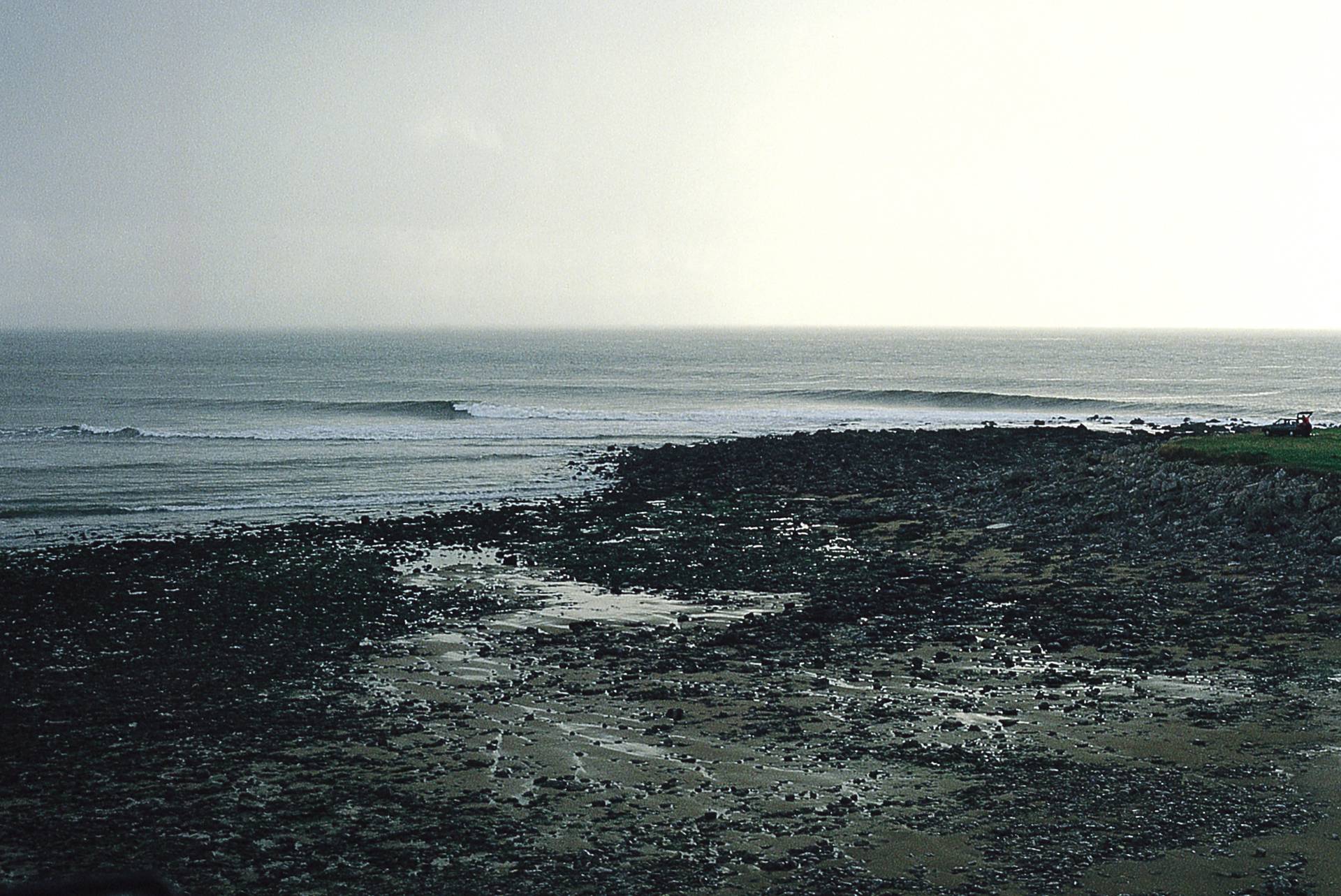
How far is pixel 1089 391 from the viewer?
95.3 metres

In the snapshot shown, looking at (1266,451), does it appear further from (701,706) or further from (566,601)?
(701,706)

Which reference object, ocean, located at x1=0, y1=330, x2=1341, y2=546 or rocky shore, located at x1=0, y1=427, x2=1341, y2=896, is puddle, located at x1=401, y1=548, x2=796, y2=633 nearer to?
rocky shore, located at x1=0, y1=427, x2=1341, y2=896

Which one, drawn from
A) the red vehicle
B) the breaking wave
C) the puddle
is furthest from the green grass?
the breaking wave

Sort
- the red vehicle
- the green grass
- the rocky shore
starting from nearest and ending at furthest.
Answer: the rocky shore → the green grass → the red vehicle

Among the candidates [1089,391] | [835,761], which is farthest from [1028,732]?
[1089,391]

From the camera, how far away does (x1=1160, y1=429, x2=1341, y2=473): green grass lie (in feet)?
102

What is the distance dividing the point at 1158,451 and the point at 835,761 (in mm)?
26700

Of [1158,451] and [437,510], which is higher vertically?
[1158,451]

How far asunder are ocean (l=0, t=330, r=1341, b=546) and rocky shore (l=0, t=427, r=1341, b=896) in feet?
33.5

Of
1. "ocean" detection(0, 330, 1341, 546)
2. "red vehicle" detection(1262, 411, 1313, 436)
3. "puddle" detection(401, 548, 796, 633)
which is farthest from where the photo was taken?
"ocean" detection(0, 330, 1341, 546)

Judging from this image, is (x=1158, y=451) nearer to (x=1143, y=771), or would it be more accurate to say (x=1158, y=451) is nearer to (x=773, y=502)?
(x=773, y=502)

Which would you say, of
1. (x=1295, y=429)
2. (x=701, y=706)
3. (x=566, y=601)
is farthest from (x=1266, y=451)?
(x=701, y=706)

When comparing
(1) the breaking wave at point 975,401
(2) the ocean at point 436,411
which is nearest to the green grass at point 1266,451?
(2) the ocean at point 436,411

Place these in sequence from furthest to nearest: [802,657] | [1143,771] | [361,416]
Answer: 1. [361,416]
2. [802,657]
3. [1143,771]
